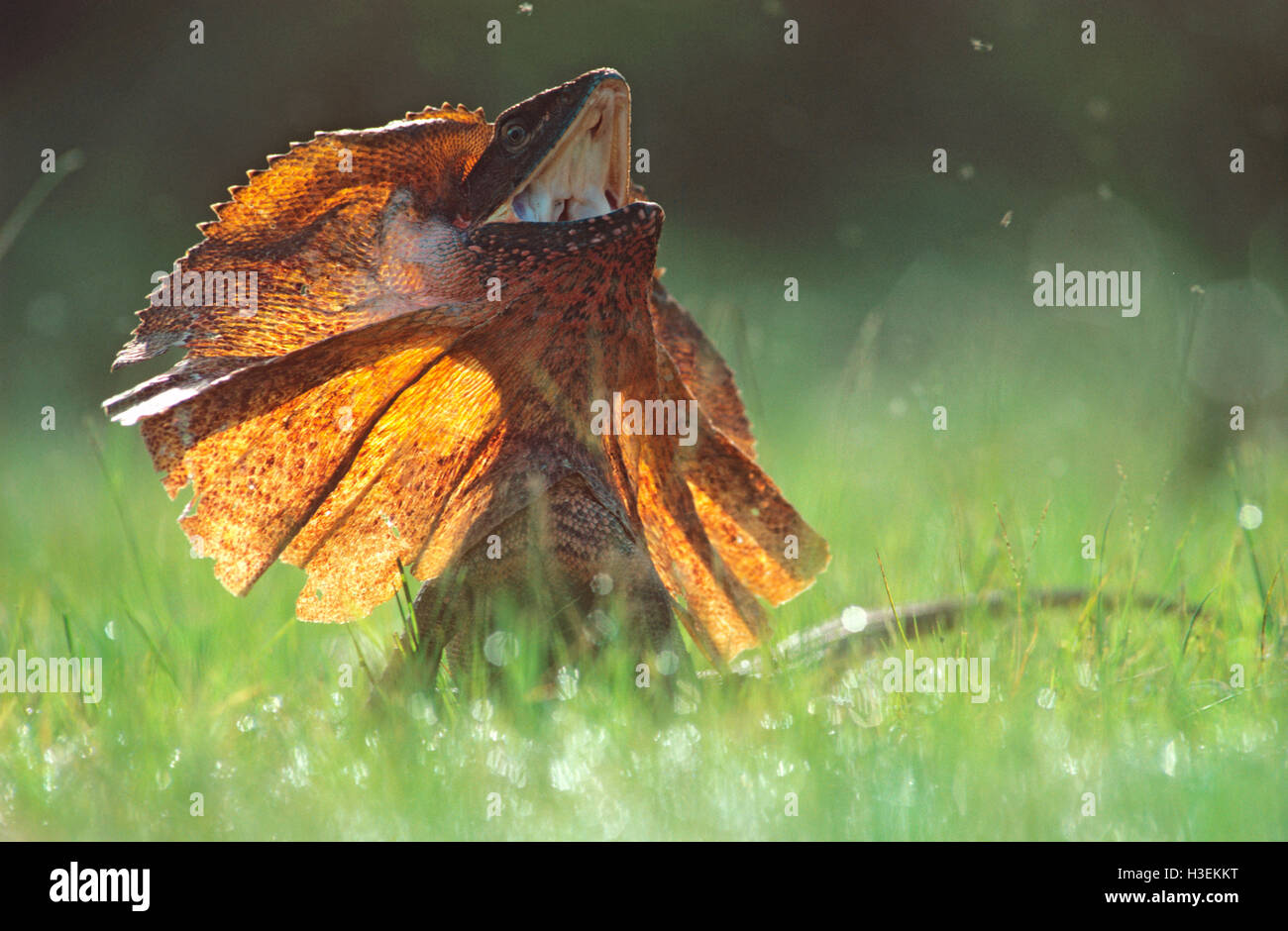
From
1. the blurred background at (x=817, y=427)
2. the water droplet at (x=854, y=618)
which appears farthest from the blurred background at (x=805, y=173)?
the water droplet at (x=854, y=618)

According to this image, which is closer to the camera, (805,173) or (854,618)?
(854,618)

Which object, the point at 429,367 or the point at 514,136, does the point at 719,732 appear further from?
the point at 514,136

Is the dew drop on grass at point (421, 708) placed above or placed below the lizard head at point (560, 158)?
below

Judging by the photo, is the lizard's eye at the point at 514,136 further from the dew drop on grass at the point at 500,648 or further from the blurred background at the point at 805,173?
the blurred background at the point at 805,173

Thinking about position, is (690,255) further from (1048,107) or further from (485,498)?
(485,498)

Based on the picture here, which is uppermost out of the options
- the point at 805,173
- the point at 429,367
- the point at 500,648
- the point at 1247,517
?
the point at 805,173

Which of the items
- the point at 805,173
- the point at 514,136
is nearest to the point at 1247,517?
the point at 514,136

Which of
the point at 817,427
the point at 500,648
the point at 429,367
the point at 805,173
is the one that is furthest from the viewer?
the point at 805,173
